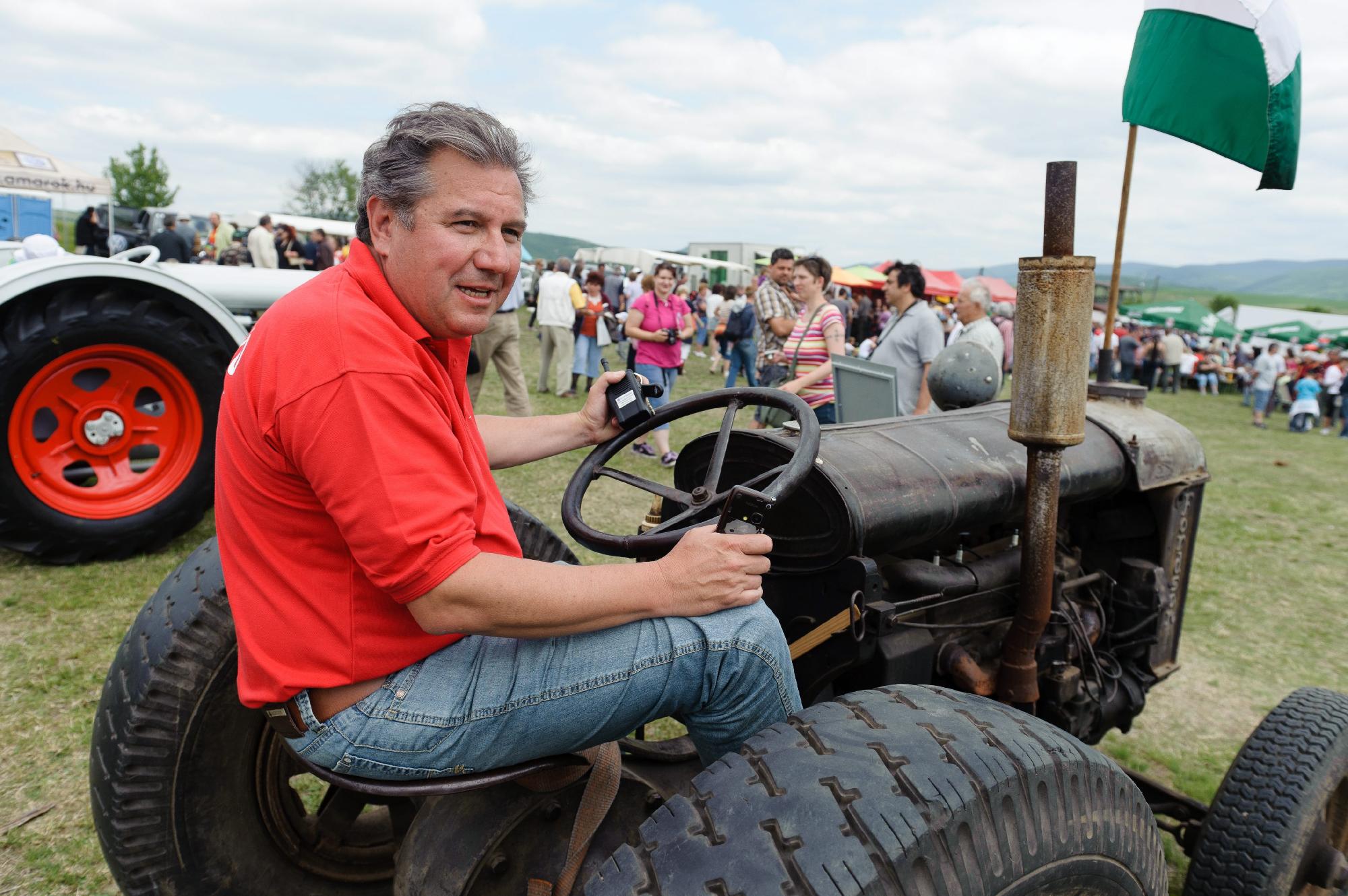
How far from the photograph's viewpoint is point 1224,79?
2711 mm

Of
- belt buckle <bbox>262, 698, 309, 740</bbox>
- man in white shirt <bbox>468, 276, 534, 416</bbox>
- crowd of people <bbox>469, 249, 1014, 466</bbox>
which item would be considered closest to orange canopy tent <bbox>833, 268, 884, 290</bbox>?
crowd of people <bbox>469, 249, 1014, 466</bbox>

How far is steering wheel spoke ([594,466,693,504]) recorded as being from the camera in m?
2.24

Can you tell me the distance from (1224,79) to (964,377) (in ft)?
3.89

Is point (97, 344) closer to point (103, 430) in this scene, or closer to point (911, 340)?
point (103, 430)

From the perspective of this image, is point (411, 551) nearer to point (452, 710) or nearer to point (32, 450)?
point (452, 710)

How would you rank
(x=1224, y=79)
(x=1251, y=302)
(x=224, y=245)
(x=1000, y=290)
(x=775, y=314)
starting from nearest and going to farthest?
(x=1224, y=79) → (x=775, y=314) → (x=224, y=245) → (x=1000, y=290) → (x=1251, y=302)

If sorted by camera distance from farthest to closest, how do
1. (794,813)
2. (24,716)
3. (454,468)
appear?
1. (24,716)
2. (454,468)
3. (794,813)

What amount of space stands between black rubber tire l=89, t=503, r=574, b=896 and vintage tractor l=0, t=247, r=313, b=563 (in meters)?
3.05

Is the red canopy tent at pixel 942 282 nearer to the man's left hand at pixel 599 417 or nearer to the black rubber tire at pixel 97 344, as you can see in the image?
the black rubber tire at pixel 97 344

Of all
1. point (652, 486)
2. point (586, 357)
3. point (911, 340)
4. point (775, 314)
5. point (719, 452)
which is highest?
point (775, 314)

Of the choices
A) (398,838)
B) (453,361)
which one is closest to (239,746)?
(398,838)

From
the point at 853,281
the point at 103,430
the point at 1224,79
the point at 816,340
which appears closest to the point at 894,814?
the point at 1224,79

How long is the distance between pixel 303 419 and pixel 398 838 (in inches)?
46.0

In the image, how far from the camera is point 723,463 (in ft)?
8.20
